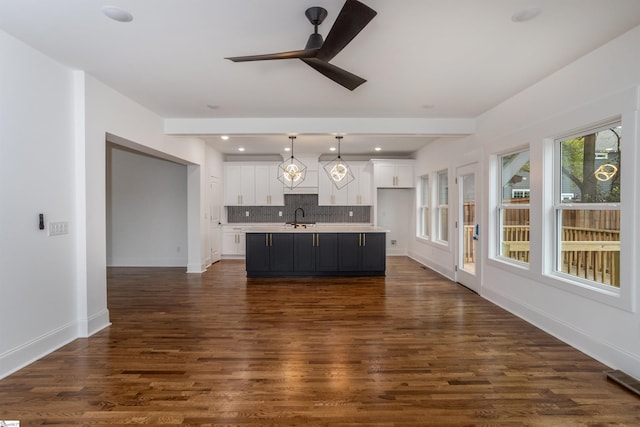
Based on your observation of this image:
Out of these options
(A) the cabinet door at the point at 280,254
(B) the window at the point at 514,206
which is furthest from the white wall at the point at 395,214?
(B) the window at the point at 514,206

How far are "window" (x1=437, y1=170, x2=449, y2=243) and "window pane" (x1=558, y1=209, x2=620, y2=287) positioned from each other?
2.90 meters

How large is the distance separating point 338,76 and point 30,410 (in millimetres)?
3197

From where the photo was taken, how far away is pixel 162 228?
23.3 ft

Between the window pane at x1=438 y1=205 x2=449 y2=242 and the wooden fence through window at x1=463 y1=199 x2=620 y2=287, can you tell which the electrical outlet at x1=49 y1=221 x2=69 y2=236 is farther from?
the window pane at x1=438 y1=205 x2=449 y2=242

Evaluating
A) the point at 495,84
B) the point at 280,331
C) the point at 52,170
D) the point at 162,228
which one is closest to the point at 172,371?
the point at 280,331

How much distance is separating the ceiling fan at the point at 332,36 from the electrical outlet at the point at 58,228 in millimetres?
2362

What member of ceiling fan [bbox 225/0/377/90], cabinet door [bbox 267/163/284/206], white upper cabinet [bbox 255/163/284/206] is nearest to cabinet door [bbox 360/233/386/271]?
cabinet door [bbox 267/163/284/206]

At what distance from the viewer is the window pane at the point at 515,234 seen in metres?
3.96

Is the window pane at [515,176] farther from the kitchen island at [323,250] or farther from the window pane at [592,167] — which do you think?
the kitchen island at [323,250]

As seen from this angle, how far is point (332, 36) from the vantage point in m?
2.05

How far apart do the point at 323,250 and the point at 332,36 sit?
4.40 meters

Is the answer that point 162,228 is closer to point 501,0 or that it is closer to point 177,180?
point 177,180

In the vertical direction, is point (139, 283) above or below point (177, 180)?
below

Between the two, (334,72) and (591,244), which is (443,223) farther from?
(334,72)
